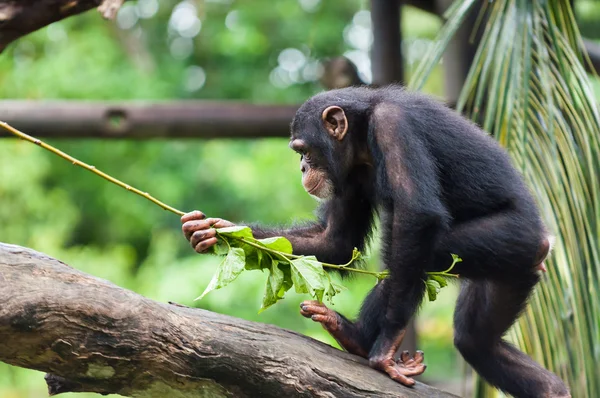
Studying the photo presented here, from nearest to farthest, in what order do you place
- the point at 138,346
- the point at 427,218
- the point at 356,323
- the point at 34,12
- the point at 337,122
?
1. the point at 138,346
2. the point at 427,218
3. the point at 356,323
4. the point at 337,122
5. the point at 34,12

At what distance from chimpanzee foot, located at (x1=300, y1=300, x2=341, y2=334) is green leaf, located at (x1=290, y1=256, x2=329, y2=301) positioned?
311 millimetres

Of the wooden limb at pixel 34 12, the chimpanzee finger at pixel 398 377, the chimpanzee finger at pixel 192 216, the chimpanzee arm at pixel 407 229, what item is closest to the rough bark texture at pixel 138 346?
the chimpanzee finger at pixel 398 377

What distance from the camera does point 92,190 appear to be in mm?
14102

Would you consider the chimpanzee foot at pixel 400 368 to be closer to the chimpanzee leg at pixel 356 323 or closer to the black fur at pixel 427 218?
the black fur at pixel 427 218

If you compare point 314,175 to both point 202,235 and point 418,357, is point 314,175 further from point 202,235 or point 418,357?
point 418,357

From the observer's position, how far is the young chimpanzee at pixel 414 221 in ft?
12.6

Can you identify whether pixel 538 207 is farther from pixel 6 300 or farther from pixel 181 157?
pixel 181 157

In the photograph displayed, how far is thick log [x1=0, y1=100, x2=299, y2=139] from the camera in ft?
22.4

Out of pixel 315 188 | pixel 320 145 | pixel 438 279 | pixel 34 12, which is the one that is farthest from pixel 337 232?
pixel 34 12

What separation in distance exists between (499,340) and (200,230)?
183cm

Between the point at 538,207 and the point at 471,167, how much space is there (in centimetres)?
50

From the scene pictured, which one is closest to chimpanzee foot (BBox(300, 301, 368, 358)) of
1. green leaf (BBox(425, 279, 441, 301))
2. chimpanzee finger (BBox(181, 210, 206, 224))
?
green leaf (BBox(425, 279, 441, 301))

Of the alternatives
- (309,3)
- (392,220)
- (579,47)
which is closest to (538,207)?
(392,220)

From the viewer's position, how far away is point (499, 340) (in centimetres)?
444
